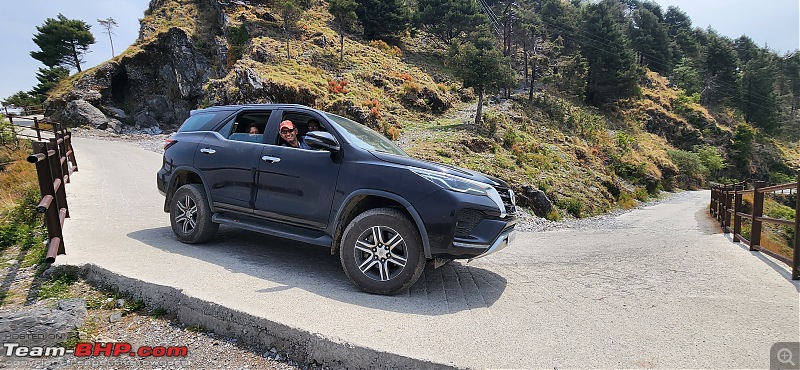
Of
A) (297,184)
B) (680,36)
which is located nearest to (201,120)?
(297,184)

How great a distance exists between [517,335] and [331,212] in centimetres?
215

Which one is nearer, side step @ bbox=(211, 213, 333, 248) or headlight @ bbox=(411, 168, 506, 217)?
headlight @ bbox=(411, 168, 506, 217)

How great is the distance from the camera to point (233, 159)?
477 centimetres

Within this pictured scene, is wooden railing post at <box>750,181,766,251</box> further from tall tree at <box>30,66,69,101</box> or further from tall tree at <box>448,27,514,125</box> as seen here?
tall tree at <box>30,66,69,101</box>

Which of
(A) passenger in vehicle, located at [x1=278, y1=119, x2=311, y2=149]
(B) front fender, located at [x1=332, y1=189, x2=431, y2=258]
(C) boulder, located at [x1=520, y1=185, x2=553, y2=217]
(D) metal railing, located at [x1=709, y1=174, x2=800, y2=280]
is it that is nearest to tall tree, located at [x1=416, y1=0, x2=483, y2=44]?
(C) boulder, located at [x1=520, y1=185, x2=553, y2=217]

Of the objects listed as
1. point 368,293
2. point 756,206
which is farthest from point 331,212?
point 756,206

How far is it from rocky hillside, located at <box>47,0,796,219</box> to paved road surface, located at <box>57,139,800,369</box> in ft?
31.3

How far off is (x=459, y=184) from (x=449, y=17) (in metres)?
51.6

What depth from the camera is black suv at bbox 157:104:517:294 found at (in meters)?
3.67

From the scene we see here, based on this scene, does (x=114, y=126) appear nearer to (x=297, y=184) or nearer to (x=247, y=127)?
(x=247, y=127)

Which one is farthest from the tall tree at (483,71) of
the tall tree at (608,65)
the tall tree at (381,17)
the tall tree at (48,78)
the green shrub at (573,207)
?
the tall tree at (48,78)

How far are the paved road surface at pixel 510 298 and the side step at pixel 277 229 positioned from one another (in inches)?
16.8

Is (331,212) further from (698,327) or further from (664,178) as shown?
(664,178)

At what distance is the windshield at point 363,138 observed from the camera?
4402 millimetres
